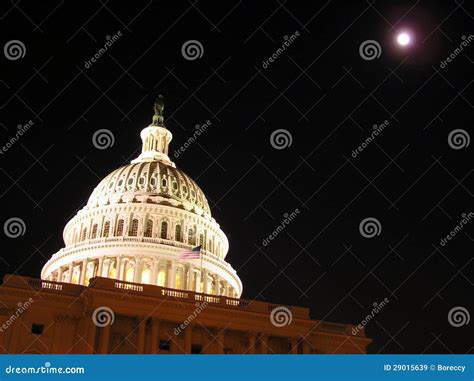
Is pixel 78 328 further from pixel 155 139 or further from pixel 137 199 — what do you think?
pixel 155 139

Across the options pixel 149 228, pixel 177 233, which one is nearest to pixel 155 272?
pixel 149 228

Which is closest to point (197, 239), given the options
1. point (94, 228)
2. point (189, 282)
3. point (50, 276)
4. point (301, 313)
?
point (189, 282)

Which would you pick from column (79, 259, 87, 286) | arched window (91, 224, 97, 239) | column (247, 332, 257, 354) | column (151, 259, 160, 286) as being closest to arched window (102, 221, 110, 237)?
arched window (91, 224, 97, 239)

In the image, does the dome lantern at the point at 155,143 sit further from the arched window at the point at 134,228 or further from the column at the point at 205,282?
the column at the point at 205,282

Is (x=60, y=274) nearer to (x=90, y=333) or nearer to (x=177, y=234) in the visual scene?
(x=177, y=234)

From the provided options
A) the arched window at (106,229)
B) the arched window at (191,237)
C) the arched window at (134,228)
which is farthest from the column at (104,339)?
the arched window at (191,237)

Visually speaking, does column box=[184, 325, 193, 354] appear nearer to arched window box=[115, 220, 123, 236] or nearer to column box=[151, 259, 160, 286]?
→ column box=[151, 259, 160, 286]
